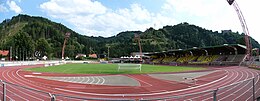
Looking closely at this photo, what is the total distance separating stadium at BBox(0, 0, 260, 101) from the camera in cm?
1325

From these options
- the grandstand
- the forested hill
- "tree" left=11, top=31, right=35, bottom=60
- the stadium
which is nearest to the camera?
the stadium

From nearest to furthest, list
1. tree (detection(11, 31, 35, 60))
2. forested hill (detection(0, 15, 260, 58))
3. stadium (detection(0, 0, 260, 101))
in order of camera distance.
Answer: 1. stadium (detection(0, 0, 260, 101))
2. tree (detection(11, 31, 35, 60))
3. forested hill (detection(0, 15, 260, 58))

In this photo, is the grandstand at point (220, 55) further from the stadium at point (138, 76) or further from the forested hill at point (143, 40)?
the forested hill at point (143, 40)

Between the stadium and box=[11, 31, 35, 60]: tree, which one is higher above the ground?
box=[11, 31, 35, 60]: tree

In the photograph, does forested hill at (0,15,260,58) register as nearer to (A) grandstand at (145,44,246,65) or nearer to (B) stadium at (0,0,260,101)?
(B) stadium at (0,0,260,101)

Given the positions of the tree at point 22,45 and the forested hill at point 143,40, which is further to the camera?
the forested hill at point 143,40

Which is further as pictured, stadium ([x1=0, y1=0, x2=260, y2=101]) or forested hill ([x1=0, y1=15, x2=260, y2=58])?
forested hill ([x1=0, y1=15, x2=260, y2=58])

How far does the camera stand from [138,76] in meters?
28.6

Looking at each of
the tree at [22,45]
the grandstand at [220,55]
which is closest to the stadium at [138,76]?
the grandstand at [220,55]

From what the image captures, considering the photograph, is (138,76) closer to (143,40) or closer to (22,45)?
(22,45)

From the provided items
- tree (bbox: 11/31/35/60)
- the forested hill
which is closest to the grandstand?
tree (bbox: 11/31/35/60)

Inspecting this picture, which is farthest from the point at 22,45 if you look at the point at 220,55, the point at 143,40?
the point at 143,40

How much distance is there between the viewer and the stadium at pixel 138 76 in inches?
522

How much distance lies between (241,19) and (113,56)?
315ft
